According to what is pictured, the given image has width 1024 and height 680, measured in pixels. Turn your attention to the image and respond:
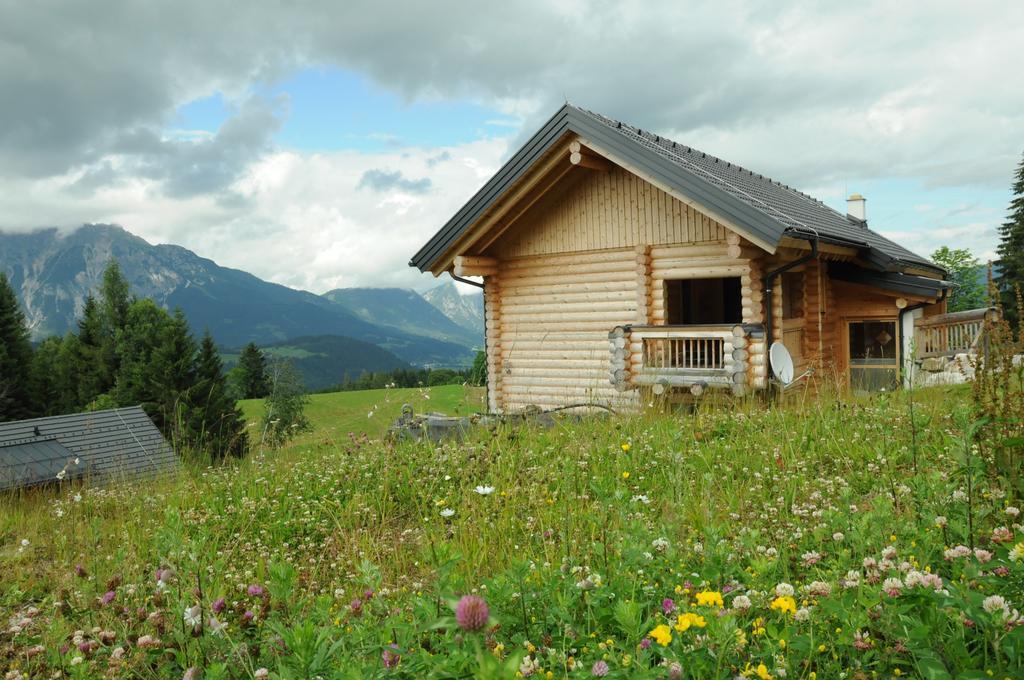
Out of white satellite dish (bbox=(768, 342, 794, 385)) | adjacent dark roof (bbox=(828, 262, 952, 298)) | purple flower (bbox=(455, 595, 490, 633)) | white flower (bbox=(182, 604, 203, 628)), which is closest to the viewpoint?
purple flower (bbox=(455, 595, 490, 633))

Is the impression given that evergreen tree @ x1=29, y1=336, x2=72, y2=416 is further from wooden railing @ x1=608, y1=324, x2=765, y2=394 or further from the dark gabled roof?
wooden railing @ x1=608, y1=324, x2=765, y2=394

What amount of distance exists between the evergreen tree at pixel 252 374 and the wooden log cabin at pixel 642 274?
68083 millimetres

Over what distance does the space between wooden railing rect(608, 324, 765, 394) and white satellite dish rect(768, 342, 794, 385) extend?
0.20m

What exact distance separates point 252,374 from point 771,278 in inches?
3023

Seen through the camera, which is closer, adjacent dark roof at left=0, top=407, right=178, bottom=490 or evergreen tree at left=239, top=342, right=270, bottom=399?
adjacent dark roof at left=0, top=407, right=178, bottom=490

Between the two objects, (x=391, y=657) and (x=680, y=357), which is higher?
(x=680, y=357)

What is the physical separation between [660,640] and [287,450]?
274 inches

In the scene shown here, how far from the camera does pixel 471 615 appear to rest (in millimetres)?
1368

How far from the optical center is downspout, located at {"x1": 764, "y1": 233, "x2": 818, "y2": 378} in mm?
12016

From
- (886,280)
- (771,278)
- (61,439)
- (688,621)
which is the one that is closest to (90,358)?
(61,439)

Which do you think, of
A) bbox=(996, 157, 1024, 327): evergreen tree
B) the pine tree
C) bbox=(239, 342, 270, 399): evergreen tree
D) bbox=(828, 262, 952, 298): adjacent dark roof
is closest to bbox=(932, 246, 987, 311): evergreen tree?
bbox=(996, 157, 1024, 327): evergreen tree

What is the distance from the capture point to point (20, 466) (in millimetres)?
20719

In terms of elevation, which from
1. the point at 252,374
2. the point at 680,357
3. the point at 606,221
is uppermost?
the point at 606,221

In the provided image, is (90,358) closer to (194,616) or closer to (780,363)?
(780,363)
